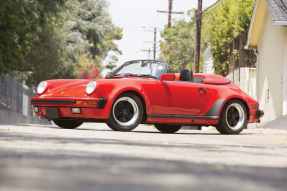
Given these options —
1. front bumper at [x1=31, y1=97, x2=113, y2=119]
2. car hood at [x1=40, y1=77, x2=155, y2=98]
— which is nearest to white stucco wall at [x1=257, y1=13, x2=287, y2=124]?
car hood at [x1=40, y1=77, x2=155, y2=98]

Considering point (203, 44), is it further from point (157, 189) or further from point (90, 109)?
point (157, 189)

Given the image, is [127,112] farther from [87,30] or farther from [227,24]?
[87,30]

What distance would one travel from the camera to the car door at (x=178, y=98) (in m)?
11.3

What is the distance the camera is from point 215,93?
12.0 metres

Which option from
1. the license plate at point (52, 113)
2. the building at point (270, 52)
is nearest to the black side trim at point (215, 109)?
the license plate at point (52, 113)

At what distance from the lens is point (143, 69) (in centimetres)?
1179

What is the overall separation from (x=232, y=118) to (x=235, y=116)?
11 centimetres

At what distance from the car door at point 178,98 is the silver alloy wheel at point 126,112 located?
471 millimetres

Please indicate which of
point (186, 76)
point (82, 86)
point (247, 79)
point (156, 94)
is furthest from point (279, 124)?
point (247, 79)

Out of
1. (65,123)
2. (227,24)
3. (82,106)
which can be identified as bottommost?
(65,123)

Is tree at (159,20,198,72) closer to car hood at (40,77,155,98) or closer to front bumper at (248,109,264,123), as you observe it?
front bumper at (248,109,264,123)

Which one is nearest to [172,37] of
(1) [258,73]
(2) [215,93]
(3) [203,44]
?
(3) [203,44]

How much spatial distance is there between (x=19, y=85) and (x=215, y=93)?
1321 centimetres

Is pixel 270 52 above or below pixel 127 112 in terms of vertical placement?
above
